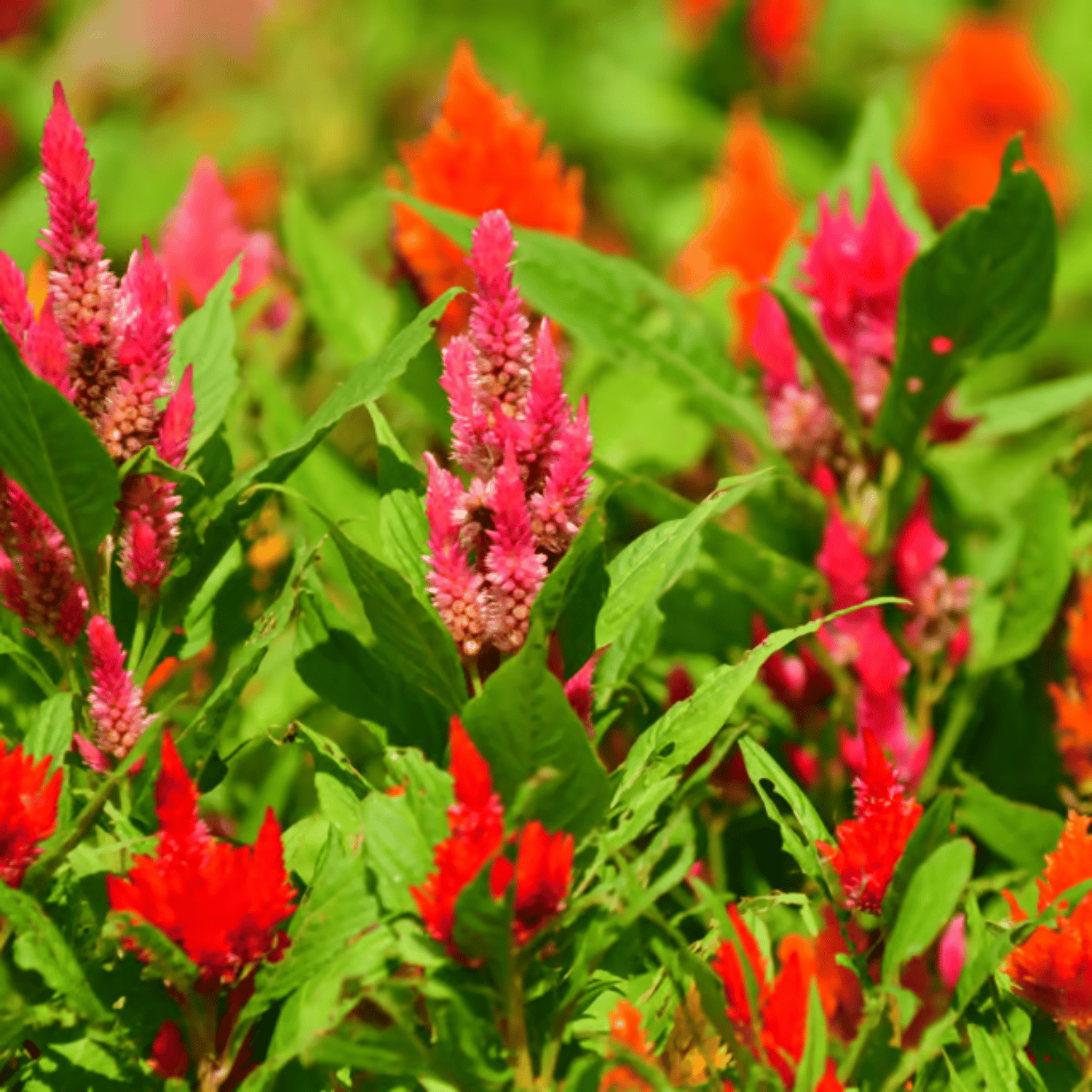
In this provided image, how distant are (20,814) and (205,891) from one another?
128 mm

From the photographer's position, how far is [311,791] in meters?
1.44

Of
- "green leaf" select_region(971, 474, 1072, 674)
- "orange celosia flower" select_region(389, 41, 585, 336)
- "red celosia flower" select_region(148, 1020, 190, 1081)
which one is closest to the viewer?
"red celosia flower" select_region(148, 1020, 190, 1081)

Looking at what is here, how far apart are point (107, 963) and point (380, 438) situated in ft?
1.33

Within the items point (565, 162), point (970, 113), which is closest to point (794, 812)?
point (970, 113)

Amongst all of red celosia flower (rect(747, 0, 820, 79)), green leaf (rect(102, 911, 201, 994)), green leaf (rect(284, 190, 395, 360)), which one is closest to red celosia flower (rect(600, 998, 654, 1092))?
green leaf (rect(102, 911, 201, 994))

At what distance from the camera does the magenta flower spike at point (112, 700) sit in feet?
2.98

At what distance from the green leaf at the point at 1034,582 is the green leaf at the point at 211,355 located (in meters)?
0.74

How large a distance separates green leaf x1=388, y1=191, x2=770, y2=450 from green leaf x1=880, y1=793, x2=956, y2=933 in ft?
1.89

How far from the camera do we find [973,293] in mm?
1212

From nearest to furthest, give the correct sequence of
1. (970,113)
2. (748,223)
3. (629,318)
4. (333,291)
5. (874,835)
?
(874,835) < (629,318) < (333,291) < (748,223) < (970,113)

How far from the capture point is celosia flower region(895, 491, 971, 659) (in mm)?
1305

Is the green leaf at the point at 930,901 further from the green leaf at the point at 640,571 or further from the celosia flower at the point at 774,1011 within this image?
the green leaf at the point at 640,571

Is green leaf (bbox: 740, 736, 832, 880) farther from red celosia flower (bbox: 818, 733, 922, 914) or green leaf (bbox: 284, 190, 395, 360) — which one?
green leaf (bbox: 284, 190, 395, 360)

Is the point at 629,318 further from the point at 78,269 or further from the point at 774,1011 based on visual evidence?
the point at 774,1011
